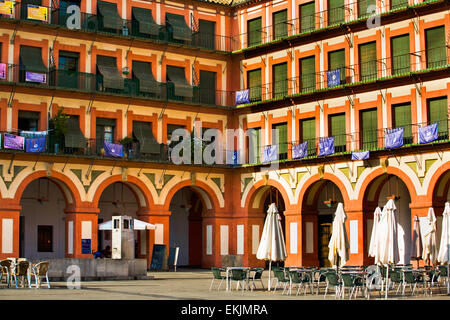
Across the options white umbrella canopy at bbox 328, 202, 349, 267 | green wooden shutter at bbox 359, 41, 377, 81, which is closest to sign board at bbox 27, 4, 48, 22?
green wooden shutter at bbox 359, 41, 377, 81

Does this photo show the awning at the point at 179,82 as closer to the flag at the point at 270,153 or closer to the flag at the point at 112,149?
the flag at the point at 112,149

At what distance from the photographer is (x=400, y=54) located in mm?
41406

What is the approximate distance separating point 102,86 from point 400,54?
16148 mm

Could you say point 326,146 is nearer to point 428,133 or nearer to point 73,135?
point 428,133

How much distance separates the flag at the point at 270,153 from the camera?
4647 cm

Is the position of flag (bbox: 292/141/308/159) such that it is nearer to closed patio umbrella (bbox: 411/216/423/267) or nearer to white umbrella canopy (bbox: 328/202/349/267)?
closed patio umbrella (bbox: 411/216/423/267)

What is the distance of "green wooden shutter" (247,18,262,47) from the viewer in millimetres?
48875

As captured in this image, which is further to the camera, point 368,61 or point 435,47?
point 368,61

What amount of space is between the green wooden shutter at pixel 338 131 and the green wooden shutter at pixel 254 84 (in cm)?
566

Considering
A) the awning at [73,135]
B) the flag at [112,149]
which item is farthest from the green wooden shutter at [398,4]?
the awning at [73,135]

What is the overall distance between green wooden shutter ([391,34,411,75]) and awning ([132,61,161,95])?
13526mm

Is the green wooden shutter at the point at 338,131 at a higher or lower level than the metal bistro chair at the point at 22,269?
higher

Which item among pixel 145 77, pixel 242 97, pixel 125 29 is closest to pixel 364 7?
pixel 242 97

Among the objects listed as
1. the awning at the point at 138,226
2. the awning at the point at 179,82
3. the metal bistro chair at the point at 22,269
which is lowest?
the metal bistro chair at the point at 22,269
